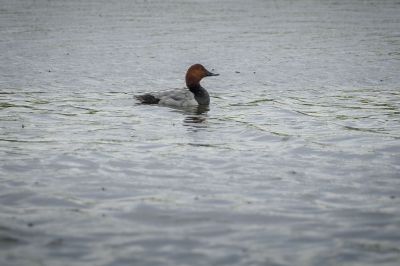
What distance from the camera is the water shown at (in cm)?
595

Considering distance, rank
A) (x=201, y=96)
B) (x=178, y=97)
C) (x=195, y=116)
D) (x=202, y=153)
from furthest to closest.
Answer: (x=201, y=96) < (x=178, y=97) < (x=195, y=116) < (x=202, y=153)

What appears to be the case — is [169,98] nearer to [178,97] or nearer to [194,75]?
[178,97]

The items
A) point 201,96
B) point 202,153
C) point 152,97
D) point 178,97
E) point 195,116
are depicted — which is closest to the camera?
point 202,153

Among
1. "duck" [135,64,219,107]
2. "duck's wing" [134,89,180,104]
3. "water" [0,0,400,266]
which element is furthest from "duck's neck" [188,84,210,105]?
"duck's wing" [134,89,180,104]

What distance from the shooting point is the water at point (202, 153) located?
19.5 ft

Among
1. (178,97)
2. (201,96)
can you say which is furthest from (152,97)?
(201,96)

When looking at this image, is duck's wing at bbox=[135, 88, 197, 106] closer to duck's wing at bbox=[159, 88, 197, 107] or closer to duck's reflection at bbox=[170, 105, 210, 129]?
duck's wing at bbox=[159, 88, 197, 107]

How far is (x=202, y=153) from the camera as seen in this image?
923cm

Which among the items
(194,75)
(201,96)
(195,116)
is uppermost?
(194,75)

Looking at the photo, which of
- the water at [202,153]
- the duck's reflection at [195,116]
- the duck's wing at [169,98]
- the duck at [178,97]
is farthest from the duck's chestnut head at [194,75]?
the duck's reflection at [195,116]

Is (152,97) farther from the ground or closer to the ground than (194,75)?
closer to the ground

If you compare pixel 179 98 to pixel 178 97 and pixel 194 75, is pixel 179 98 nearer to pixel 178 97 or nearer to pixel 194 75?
pixel 178 97

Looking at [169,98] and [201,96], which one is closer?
[169,98]

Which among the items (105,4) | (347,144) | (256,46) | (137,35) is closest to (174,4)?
(105,4)
